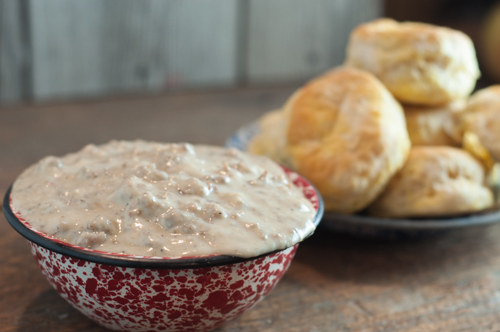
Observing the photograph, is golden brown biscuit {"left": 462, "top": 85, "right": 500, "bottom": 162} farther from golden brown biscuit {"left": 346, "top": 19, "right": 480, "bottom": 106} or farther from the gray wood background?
the gray wood background

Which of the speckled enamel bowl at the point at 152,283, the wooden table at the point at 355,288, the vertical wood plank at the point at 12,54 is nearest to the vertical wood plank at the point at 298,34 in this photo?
the vertical wood plank at the point at 12,54

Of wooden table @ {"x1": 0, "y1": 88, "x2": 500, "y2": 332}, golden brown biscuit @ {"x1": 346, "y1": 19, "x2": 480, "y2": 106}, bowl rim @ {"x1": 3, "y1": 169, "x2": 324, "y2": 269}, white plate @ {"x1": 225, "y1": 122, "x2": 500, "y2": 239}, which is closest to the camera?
bowl rim @ {"x1": 3, "y1": 169, "x2": 324, "y2": 269}

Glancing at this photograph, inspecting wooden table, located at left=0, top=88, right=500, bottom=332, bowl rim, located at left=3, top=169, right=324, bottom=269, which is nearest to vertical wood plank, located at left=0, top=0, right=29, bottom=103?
wooden table, located at left=0, top=88, right=500, bottom=332

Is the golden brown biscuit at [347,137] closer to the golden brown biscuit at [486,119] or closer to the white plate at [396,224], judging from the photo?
the white plate at [396,224]

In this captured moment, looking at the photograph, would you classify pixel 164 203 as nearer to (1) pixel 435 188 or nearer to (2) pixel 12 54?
(1) pixel 435 188

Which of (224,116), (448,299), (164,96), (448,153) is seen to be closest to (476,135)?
(448,153)

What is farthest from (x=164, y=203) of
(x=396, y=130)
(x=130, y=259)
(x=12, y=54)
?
(x=12, y=54)

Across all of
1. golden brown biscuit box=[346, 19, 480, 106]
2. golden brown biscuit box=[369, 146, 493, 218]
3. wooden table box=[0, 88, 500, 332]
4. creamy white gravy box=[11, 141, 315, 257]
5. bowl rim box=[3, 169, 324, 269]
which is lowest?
wooden table box=[0, 88, 500, 332]
